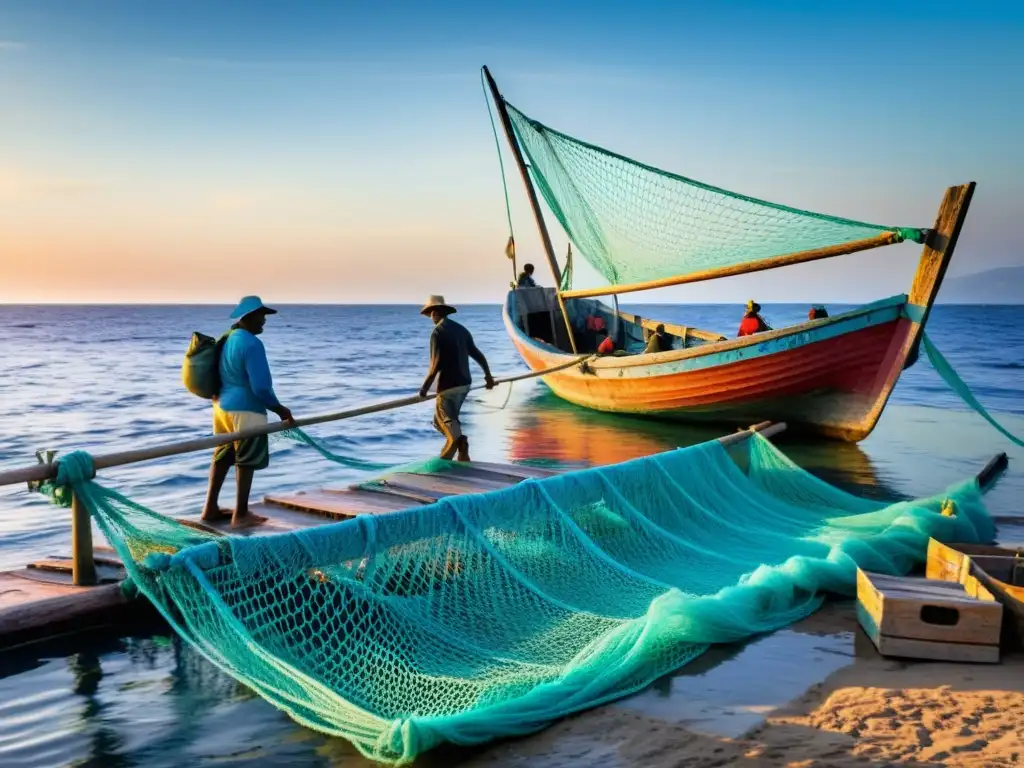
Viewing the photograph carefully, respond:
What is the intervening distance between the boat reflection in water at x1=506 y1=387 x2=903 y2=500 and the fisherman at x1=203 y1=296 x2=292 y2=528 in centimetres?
467

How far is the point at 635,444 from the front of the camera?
13.4 m

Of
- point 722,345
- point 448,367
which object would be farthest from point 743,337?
point 448,367

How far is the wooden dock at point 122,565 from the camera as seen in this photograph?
4535 mm

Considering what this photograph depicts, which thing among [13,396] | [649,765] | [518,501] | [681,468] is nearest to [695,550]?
[681,468]

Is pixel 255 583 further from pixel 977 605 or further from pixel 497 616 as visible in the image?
pixel 977 605

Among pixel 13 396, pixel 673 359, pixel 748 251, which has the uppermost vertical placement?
pixel 748 251

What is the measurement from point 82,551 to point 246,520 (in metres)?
1.13

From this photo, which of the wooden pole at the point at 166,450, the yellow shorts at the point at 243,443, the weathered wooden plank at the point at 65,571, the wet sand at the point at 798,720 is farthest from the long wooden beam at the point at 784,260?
the weathered wooden plank at the point at 65,571

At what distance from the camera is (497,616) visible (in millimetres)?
4684

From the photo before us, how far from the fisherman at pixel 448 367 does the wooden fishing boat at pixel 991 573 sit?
12.9 feet

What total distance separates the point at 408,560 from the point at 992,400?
2131 centimetres

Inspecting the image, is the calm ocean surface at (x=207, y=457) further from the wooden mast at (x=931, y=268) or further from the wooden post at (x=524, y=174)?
the wooden post at (x=524, y=174)

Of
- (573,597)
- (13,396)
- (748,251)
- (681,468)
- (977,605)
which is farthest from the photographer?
(13,396)

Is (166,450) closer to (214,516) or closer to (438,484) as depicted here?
(214,516)
